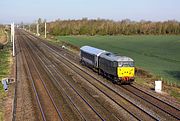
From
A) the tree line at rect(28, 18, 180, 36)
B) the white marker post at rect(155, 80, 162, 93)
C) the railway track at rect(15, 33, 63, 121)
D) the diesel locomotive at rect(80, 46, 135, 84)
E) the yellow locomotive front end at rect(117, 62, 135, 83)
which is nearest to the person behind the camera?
the railway track at rect(15, 33, 63, 121)

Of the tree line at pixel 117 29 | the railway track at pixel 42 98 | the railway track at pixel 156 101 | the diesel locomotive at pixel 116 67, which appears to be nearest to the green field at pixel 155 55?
the diesel locomotive at pixel 116 67

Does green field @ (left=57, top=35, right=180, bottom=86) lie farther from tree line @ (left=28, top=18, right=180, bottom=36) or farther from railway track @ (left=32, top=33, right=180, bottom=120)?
tree line @ (left=28, top=18, right=180, bottom=36)

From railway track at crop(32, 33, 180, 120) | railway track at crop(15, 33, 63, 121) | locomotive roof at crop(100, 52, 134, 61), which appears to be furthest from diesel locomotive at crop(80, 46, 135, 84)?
railway track at crop(15, 33, 63, 121)

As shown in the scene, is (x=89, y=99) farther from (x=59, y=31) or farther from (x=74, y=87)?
(x=59, y=31)

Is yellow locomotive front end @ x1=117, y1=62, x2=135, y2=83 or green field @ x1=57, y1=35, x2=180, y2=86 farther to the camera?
green field @ x1=57, y1=35, x2=180, y2=86

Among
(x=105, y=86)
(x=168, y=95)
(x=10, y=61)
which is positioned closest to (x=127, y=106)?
(x=168, y=95)

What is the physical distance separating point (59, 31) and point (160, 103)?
144292 mm

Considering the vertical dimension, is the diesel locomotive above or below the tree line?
below

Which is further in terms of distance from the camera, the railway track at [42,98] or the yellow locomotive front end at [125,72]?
the yellow locomotive front end at [125,72]

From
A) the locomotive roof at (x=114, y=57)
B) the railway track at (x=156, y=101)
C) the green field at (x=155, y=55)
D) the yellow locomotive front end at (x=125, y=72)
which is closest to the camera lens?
the railway track at (x=156, y=101)

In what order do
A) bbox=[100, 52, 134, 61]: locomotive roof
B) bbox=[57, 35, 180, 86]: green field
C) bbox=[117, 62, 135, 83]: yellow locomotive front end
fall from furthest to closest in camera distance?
bbox=[57, 35, 180, 86]: green field → bbox=[100, 52, 134, 61]: locomotive roof → bbox=[117, 62, 135, 83]: yellow locomotive front end

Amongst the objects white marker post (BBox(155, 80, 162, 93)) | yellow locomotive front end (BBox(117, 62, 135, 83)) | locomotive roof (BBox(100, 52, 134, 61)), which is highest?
locomotive roof (BBox(100, 52, 134, 61))

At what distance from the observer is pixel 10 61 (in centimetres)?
5422

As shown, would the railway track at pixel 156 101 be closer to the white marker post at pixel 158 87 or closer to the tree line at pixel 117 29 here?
the white marker post at pixel 158 87
